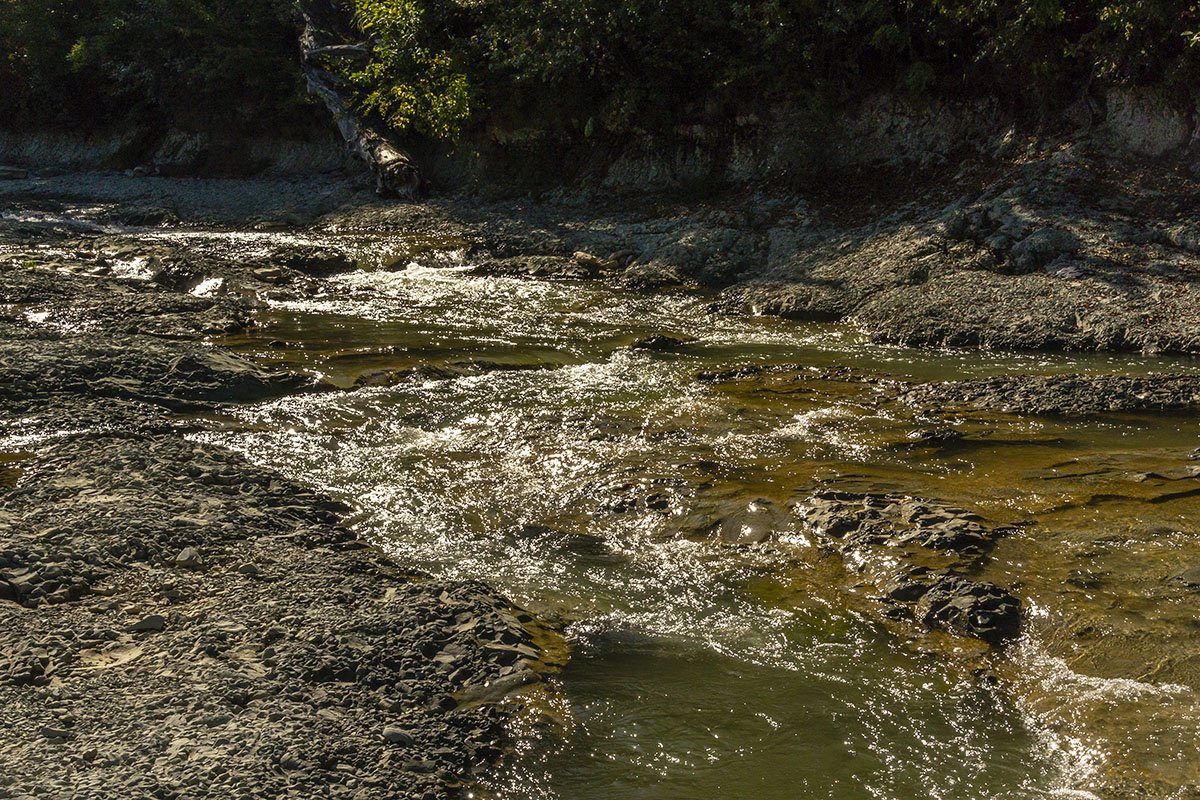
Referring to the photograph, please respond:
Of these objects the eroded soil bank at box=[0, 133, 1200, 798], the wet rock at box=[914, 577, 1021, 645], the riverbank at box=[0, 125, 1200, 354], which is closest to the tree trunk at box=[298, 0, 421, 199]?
the riverbank at box=[0, 125, 1200, 354]

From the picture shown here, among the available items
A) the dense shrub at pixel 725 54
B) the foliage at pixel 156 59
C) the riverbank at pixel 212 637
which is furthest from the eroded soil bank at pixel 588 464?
the foliage at pixel 156 59

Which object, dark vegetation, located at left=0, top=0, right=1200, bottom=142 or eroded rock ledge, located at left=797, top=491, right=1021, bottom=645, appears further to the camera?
dark vegetation, located at left=0, top=0, right=1200, bottom=142

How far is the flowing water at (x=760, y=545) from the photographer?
3.87m

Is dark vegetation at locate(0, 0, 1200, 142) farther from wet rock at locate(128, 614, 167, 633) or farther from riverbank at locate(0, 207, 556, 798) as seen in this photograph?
wet rock at locate(128, 614, 167, 633)

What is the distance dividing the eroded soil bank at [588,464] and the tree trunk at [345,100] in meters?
4.46

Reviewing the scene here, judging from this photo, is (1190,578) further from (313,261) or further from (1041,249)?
(313,261)

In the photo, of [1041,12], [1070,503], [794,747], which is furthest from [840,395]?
[1041,12]

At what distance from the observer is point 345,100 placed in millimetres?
20188

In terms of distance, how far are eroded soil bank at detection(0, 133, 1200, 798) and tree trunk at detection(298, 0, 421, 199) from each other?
4462 mm

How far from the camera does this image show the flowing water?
152 inches

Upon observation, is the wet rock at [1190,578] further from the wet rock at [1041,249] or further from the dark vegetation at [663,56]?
the dark vegetation at [663,56]

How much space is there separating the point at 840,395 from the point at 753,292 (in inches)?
155

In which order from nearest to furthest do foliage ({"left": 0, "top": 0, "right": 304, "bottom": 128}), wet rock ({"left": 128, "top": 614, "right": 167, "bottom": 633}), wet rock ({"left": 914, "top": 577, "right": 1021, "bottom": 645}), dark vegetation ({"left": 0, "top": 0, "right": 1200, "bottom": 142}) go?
wet rock ({"left": 128, "top": 614, "right": 167, "bottom": 633}) < wet rock ({"left": 914, "top": 577, "right": 1021, "bottom": 645}) < dark vegetation ({"left": 0, "top": 0, "right": 1200, "bottom": 142}) < foliage ({"left": 0, "top": 0, "right": 304, "bottom": 128})

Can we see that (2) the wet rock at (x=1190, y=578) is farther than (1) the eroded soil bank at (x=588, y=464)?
Yes
